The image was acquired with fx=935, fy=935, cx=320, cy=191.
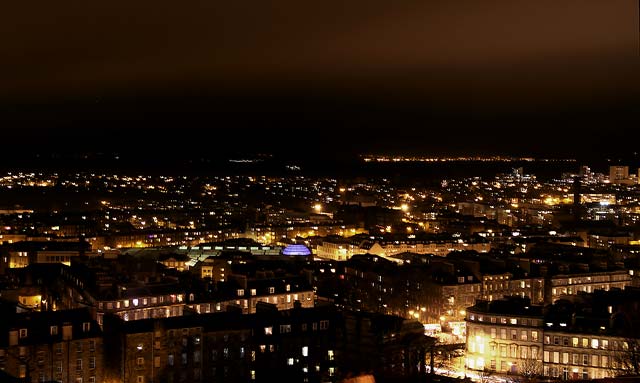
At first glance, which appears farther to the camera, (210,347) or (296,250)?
(296,250)

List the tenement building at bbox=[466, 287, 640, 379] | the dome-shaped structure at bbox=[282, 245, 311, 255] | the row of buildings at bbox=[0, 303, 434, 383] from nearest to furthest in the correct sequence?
1. the row of buildings at bbox=[0, 303, 434, 383]
2. the tenement building at bbox=[466, 287, 640, 379]
3. the dome-shaped structure at bbox=[282, 245, 311, 255]

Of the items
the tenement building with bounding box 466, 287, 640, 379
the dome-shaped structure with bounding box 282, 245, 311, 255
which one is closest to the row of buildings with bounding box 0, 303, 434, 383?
the tenement building with bounding box 466, 287, 640, 379

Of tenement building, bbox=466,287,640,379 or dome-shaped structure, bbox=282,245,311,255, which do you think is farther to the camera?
dome-shaped structure, bbox=282,245,311,255

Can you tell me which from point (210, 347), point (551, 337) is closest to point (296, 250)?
point (551, 337)

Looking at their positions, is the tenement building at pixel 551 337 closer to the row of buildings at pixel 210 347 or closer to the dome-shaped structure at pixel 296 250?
the row of buildings at pixel 210 347

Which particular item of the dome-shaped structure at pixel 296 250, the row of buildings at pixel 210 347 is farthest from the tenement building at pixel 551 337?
the dome-shaped structure at pixel 296 250

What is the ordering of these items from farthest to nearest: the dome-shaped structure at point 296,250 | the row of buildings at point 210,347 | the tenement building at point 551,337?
the dome-shaped structure at point 296,250 → the tenement building at point 551,337 → the row of buildings at point 210,347

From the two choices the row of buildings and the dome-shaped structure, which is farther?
the dome-shaped structure

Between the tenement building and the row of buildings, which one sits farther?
the tenement building

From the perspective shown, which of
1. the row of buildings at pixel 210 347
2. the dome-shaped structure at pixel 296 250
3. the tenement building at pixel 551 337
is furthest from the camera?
the dome-shaped structure at pixel 296 250

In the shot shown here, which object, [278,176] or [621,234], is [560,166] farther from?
[621,234]

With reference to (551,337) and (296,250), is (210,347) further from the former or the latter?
(296,250)

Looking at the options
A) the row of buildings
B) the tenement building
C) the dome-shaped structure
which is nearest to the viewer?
the row of buildings

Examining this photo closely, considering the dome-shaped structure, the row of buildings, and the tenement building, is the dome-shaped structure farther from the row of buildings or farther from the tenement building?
the row of buildings
